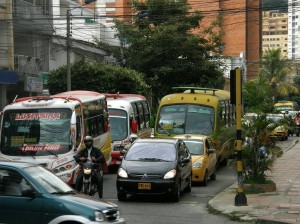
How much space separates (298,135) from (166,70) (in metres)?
14.2

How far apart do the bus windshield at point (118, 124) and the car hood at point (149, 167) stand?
9643 mm

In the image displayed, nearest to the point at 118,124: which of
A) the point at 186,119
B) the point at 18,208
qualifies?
the point at 186,119

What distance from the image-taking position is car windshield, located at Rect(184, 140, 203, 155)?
2220 cm

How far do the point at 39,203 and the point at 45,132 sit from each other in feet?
31.7

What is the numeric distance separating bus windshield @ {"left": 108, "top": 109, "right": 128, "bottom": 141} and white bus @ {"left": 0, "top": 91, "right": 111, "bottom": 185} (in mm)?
6354

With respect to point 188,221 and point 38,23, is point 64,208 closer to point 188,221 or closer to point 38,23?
point 188,221

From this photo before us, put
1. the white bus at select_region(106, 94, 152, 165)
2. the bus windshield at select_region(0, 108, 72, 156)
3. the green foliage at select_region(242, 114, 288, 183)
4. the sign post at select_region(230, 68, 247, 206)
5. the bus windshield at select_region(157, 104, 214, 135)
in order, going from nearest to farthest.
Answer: the sign post at select_region(230, 68, 247, 206), the green foliage at select_region(242, 114, 288, 183), the bus windshield at select_region(0, 108, 72, 156), the white bus at select_region(106, 94, 152, 165), the bus windshield at select_region(157, 104, 214, 135)

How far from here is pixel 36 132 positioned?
19812 millimetres

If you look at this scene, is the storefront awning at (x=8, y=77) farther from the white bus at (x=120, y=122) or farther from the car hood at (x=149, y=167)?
the car hood at (x=149, y=167)

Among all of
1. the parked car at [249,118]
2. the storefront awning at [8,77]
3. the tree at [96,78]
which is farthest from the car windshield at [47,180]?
the tree at [96,78]

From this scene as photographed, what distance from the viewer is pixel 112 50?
5403 cm

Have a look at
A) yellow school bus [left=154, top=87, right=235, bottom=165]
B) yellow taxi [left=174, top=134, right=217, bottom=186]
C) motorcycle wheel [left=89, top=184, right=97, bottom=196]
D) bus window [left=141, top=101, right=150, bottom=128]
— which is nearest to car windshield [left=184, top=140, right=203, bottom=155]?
yellow taxi [left=174, top=134, right=217, bottom=186]

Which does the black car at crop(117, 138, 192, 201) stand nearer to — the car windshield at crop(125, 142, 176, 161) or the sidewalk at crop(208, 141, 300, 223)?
the car windshield at crop(125, 142, 176, 161)

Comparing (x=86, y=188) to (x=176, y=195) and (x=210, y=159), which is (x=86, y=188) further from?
(x=210, y=159)
